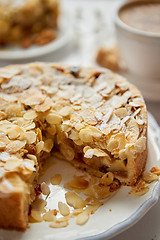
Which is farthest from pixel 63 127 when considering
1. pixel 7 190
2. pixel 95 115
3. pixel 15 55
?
pixel 15 55

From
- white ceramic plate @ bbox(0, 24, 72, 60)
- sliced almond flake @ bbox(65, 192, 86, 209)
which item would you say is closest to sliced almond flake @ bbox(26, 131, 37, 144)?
sliced almond flake @ bbox(65, 192, 86, 209)

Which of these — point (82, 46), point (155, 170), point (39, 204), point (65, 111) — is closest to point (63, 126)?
point (65, 111)

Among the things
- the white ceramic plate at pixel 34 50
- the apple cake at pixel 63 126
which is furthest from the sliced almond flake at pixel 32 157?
the white ceramic plate at pixel 34 50

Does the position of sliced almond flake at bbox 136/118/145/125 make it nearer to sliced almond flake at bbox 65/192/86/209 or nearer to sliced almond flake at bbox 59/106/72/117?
sliced almond flake at bbox 59/106/72/117

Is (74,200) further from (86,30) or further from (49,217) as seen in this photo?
(86,30)

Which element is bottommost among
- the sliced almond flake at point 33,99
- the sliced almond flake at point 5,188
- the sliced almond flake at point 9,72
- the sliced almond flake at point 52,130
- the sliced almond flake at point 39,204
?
the sliced almond flake at point 39,204

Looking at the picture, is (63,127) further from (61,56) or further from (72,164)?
(61,56)

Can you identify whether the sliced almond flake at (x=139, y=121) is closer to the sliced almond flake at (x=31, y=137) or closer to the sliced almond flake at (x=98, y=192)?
the sliced almond flake at (x=98, y=192)
